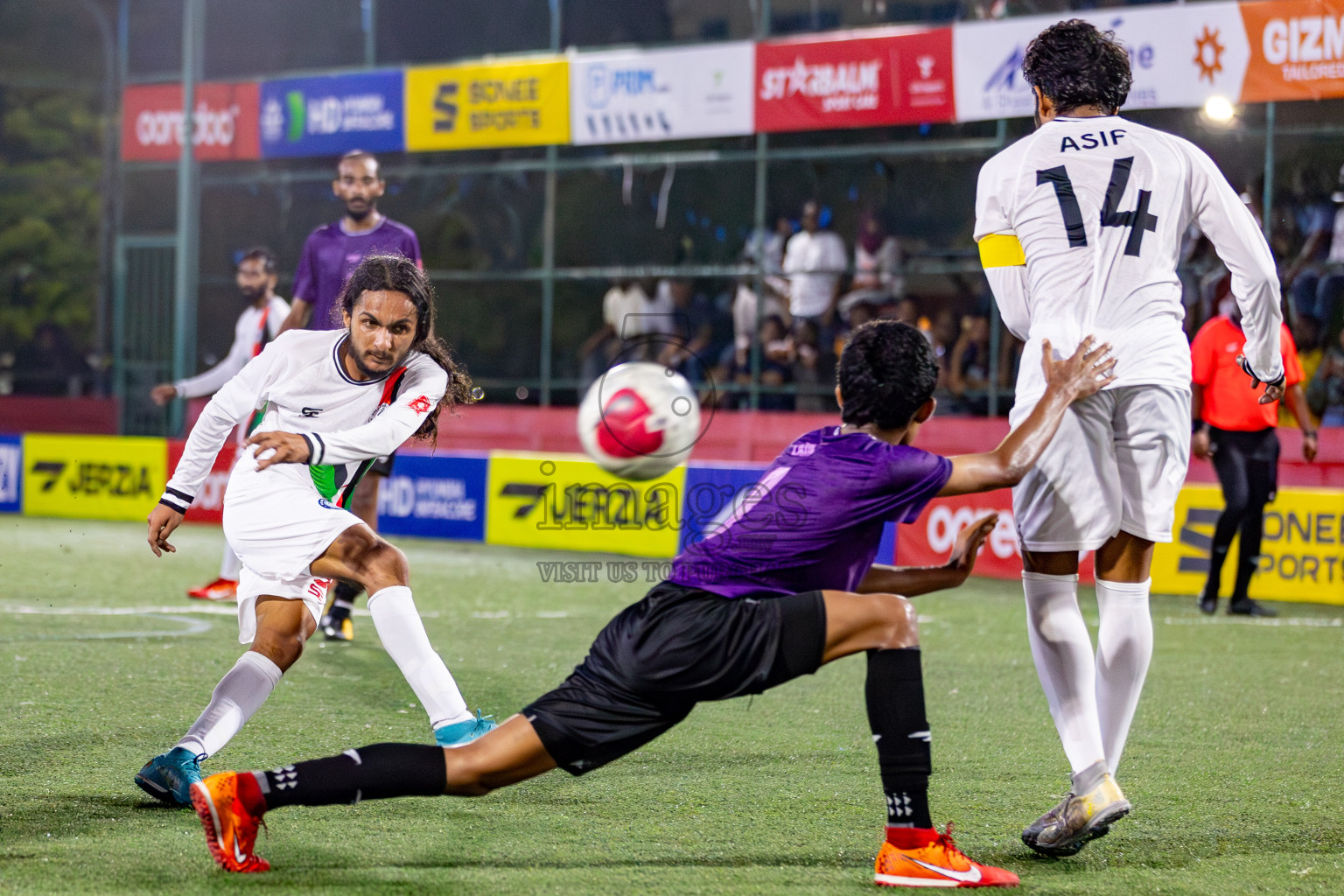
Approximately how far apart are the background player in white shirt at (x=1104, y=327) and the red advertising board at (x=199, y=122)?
17.6 metres

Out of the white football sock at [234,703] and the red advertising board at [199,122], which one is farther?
the red advertising board at [199,122]

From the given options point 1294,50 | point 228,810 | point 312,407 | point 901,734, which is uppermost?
point 1294,50

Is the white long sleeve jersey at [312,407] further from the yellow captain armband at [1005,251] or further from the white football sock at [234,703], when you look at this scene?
the yellow captain armband at [1005,251]

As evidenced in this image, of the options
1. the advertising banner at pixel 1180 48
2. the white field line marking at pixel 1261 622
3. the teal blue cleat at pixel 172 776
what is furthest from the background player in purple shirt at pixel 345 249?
the advertising banner at pixel 1180 48

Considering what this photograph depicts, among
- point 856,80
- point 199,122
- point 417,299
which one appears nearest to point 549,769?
point 417,299

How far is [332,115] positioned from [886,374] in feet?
56.7

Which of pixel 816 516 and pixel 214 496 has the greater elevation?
pixel 816 516

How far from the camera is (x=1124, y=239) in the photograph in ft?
13.0

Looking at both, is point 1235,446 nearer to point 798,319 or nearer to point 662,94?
point 798,319

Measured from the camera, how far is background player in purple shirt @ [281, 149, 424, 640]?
24.1ft

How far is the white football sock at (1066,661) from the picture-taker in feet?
13.1

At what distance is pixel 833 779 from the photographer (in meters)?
4.76

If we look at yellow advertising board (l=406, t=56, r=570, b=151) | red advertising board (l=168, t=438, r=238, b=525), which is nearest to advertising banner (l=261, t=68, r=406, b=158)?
yellow advertising board (l=406, t=56, r=570, b=151)

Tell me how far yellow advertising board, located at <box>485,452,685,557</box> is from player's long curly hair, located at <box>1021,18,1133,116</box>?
27.3ft
